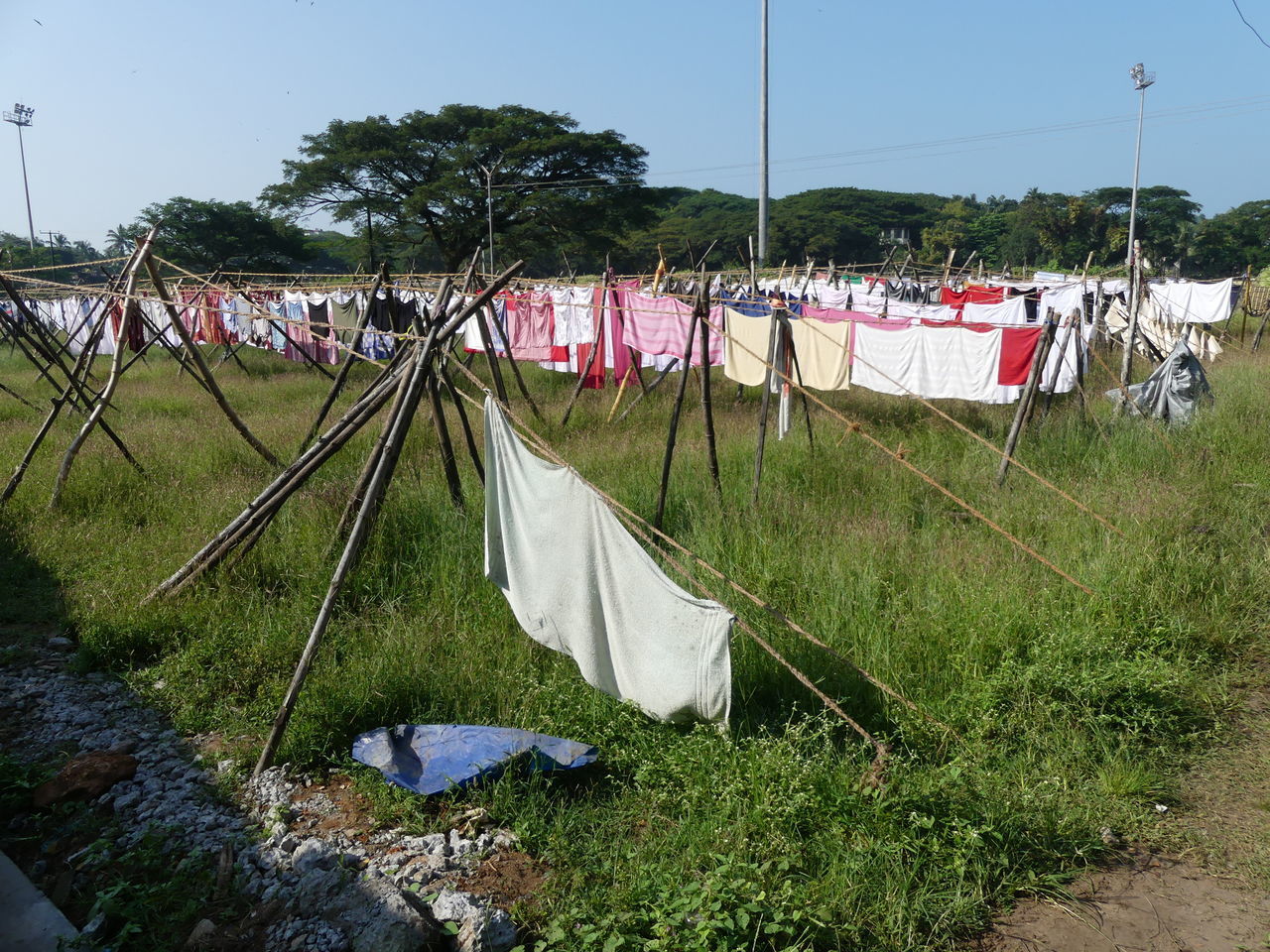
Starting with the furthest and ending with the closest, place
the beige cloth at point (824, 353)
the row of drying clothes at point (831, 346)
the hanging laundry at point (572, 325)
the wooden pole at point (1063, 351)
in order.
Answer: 1. the hanging laundry at point (572, 325)
2. the wooden pole at point (1063, 351)
3. the beige cloth at point (824, 353)
4. the row of drying clothes at point (831, 346)

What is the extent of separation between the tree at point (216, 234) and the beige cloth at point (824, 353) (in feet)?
102

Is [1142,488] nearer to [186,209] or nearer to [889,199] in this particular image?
[186,209]

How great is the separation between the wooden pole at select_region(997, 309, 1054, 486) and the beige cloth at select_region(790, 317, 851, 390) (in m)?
1.49

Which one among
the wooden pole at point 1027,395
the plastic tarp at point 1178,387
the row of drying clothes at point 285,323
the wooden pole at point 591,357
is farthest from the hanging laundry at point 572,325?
the plastic tarp at point 1178,387

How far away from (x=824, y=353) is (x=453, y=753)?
5.50m

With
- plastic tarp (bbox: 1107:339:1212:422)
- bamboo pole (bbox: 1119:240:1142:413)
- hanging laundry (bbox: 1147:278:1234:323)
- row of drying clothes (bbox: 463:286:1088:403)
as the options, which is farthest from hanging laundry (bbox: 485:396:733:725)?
hanging laundry (bbox: 1147:278:1234:323)

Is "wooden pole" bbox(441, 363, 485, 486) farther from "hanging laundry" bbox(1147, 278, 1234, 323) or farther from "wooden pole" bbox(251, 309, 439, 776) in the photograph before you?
"hanging laundry" bbox(1147, 278, 1234, 323)

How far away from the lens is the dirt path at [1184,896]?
9.21 ft

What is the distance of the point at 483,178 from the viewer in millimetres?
31719

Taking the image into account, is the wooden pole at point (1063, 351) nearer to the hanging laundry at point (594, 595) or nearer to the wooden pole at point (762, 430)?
the wooden pole at point (762, 430)

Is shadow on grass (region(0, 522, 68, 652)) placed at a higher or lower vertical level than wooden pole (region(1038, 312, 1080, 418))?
lower

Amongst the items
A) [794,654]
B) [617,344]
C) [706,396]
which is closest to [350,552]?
[794,654]

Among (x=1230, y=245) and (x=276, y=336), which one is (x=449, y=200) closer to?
(x=276, y=336)

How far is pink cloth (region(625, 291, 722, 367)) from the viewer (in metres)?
8.16
